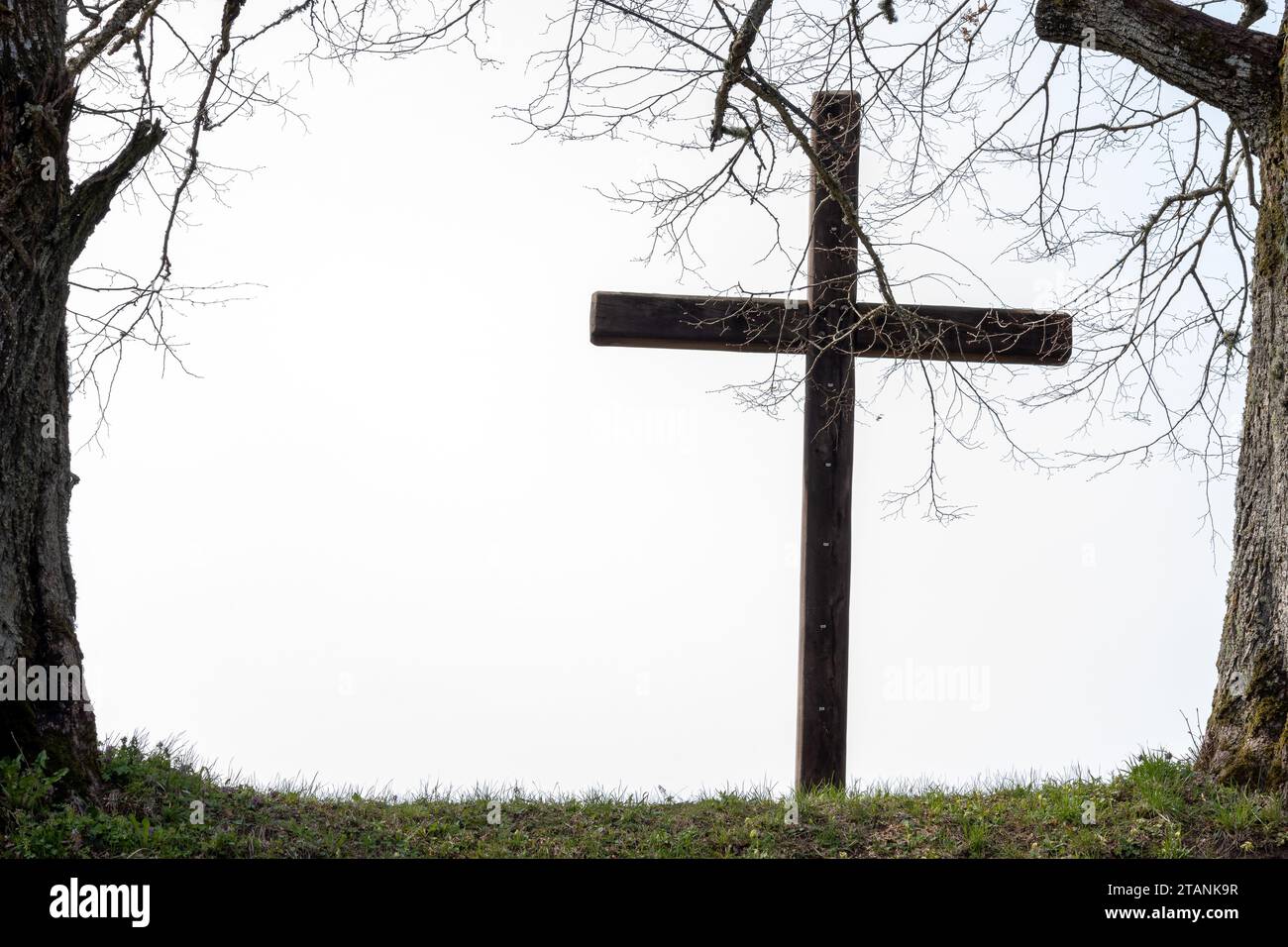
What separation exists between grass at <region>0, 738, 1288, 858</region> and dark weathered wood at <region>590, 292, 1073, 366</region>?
103 inches

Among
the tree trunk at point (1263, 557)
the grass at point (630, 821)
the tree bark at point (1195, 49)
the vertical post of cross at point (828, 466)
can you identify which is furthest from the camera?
the vertical post of cross at point (828, 466)

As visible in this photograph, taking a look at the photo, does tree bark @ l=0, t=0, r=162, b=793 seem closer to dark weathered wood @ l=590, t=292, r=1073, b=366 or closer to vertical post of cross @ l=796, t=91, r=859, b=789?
dark weathered wood @ l=590, t=292, r=1073, b=366

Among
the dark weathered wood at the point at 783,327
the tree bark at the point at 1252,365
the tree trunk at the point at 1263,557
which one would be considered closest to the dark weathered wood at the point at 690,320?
the dark weathered wood at the point at 783,327

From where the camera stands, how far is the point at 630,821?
17.7 ft

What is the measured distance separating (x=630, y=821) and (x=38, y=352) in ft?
11.8

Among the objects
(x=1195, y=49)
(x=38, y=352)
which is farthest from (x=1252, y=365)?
(x=38, y=352)

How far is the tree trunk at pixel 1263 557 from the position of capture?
16.8 ft

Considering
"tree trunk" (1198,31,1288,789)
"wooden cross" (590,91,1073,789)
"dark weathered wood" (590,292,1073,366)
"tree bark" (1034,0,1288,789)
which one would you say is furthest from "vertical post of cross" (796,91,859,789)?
"tree trunk" (1198,31,1288,789)

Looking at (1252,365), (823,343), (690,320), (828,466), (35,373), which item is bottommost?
(828,466)

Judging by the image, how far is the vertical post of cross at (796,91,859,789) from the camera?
630cm

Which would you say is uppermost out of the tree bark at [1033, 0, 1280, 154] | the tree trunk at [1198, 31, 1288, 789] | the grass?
the tree bark at [1033, 0, 1280, 154]

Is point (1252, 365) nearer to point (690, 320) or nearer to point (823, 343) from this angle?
point (823, 343)

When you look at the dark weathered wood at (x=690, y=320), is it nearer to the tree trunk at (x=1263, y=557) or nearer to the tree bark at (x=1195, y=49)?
the tree bark at (x=1195, y=49)
